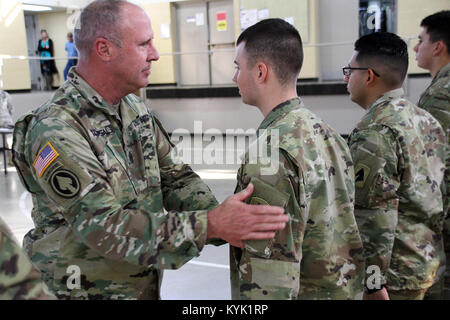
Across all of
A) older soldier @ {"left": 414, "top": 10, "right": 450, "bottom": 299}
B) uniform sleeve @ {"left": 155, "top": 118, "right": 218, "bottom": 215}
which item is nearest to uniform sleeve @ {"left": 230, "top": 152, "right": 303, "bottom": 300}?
uniform sleeve @ {"left": 155, "top": 118, "right": 218, "bottom": 215}

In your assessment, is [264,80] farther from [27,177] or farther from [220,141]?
[220,141]

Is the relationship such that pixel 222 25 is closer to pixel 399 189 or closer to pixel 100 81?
pixel 399 189

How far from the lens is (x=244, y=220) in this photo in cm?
136

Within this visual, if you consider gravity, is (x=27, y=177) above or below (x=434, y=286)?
above

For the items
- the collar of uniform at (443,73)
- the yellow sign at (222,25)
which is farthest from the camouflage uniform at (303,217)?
the yellow sign at (222,25)

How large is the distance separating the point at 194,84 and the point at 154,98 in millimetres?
987

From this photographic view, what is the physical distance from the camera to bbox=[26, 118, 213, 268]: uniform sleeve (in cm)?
137

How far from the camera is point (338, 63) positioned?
8.69 metres

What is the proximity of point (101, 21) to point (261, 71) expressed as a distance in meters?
0.54

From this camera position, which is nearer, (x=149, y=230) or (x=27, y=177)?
(x=149, y=230)

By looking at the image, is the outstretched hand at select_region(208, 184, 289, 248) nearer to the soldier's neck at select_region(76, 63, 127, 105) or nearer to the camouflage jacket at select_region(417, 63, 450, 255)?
the soldier's neck at select_region(76, 63, 127, 105)
